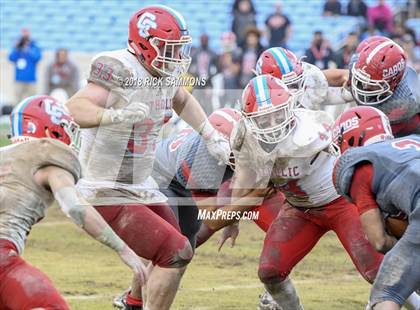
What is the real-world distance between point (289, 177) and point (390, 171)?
3.44 feet

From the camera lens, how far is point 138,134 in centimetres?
584

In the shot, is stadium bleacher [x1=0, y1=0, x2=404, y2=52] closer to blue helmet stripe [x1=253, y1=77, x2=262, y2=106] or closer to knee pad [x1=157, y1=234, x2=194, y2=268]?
blue helmet stripe [x1=253, y1=77, x2=262, y2=106]

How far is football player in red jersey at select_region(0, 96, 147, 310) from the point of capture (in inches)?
175

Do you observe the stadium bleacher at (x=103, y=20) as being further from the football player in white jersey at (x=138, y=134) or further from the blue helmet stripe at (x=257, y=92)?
the blue helmet stripe at (x=257, y=92)

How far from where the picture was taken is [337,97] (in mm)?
6875

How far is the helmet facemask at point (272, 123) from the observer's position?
5523 millimetres

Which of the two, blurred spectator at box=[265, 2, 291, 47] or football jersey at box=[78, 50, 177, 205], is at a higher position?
football jersey at box=[78, 50, 177, 205]

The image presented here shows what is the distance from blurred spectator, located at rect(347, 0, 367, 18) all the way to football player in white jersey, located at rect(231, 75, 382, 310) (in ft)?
38.3

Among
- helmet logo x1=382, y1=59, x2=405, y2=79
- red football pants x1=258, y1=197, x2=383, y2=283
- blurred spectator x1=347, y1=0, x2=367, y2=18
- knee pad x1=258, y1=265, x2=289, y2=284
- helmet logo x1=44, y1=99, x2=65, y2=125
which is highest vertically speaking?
helmet logo x1=44, y1=99, x2=65, y2=125

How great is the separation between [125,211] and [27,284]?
1.37 m

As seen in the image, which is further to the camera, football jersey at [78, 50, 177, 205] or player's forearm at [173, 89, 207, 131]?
player's forearm at [173, 89, 207, 131]

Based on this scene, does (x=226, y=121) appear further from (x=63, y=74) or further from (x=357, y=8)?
(x=357, y=8)

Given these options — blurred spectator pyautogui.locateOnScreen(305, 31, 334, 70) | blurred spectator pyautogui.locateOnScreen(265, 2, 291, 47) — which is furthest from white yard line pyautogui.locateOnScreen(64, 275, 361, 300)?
blurred spectator pyautogui.locateOnScreen(265, 2, 291, 47)

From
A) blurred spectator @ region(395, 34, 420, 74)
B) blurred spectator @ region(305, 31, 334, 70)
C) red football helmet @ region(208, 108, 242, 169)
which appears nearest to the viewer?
red football helmet @ region(208, 108, 242, 169)
